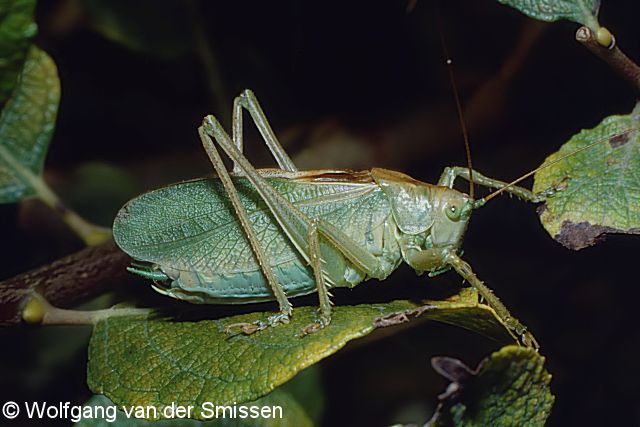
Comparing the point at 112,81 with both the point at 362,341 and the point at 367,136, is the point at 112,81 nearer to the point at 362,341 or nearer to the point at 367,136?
the point at 367,136

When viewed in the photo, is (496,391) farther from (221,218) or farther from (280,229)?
(221,218)

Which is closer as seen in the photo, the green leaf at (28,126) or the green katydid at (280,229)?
the green katydid at (280,229)

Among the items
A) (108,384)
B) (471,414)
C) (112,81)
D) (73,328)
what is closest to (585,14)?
(471,414)

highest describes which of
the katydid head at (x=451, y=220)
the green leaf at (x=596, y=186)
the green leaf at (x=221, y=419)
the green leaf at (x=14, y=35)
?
the green leaf at (x=14, y=35)

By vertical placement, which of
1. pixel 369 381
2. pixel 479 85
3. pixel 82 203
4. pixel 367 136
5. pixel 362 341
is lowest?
pixel 369 381

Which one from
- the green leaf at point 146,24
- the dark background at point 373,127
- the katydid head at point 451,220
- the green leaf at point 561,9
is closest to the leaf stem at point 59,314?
the dark background at point 373,127

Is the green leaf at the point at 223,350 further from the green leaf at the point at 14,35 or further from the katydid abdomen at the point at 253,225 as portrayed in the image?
the green leaf at the point at 14,35

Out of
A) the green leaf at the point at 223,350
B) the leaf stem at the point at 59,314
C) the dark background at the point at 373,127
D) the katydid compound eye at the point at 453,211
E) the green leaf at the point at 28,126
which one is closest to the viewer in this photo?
the green leaf at the point at 223,350
